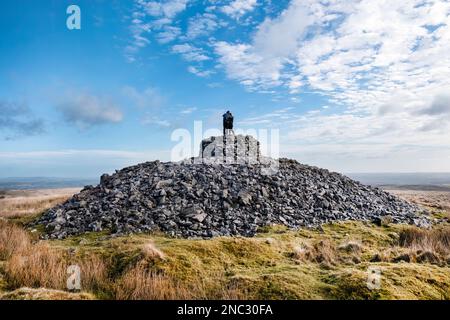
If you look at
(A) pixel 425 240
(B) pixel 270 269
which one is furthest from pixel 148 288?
(A) pixel 425 240

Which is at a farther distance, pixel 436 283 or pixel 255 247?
pixel 255 247

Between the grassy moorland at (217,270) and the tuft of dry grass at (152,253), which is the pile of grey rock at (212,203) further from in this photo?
the tuft of dry grass at (152,253)

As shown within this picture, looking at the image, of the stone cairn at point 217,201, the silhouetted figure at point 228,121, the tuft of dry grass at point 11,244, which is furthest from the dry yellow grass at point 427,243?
the silhouetted figure at point 228,121

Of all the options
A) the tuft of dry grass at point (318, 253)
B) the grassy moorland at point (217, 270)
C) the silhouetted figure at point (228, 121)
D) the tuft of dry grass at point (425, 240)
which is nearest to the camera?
the grassy moorland at point (217, 270)

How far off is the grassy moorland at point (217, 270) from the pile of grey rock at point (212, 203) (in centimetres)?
232

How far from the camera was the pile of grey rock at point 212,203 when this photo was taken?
17266mm

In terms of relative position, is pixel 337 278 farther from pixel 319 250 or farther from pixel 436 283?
pixel 319 250

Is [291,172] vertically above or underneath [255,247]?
above

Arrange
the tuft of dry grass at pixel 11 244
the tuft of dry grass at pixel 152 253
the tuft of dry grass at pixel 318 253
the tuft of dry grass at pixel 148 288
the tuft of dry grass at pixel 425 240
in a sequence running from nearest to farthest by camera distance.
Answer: the tuft of dry grass at pixel 148 288 < the tuft of dry grass at pixel 152 253 < the tuft of dry grass at pixel 318 253 < the tuft of dry grass at pixel 11 244 < the tuft of dry grass at pixel 425 240

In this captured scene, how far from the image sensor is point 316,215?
2052 centimetres

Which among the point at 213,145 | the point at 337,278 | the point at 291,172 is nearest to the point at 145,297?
the point at 337,278

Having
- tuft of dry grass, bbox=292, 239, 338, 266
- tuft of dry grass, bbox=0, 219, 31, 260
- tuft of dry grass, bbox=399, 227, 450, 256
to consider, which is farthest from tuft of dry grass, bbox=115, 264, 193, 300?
tuft of dry grass, bbox=399, 227, 450, 256

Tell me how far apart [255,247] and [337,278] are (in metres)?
4.22
